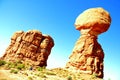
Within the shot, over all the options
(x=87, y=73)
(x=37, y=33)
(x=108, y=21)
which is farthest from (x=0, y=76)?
(x=37, y=33)

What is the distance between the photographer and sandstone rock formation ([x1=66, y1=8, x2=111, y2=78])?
5125 centimetres

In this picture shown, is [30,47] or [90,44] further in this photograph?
[30,47]

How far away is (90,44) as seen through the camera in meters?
53.2

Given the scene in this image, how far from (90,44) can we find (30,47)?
1003 inches

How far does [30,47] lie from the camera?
74.1m

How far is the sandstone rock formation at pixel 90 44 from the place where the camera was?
2018 inches

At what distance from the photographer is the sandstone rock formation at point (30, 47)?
71.4 metres

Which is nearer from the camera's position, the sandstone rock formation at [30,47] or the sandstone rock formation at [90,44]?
the sandstone rock formation at [90,44]

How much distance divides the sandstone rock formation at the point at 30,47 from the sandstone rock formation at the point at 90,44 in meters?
19.6

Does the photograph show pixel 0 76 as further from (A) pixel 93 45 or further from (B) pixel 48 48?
(B) pixel 48 48

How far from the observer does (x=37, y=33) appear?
76562mm

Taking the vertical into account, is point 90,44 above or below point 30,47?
below

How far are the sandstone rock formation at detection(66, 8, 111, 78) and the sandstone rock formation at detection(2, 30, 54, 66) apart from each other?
19.6 metres

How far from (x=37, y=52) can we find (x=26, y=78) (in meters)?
36.6
